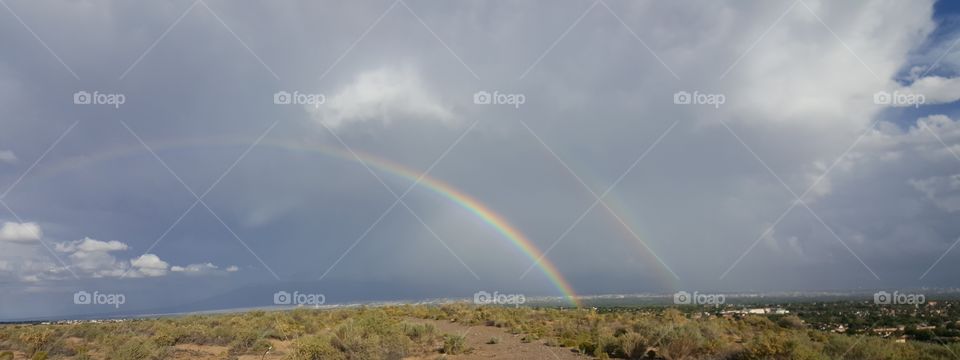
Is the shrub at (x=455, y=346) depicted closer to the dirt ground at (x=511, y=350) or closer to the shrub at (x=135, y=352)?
the dirt ground at (x=511, y=350)

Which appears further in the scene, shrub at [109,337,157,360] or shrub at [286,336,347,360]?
shrub at [109,337,157,360]

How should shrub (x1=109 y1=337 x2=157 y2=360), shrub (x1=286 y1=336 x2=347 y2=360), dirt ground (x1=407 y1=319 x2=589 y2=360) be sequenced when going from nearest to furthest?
shrub (x1=286 y1=336 x2=347 y2=360)
shrub (x1=109 y1=337 x2=157 y2=360)
dirt ground (x1=407 y1=319 x2=589 y2=360)

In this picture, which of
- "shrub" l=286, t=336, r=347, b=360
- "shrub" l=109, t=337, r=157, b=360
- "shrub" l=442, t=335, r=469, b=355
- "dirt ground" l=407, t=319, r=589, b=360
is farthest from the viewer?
"shrub" l=442, t=335, r=469, b=355

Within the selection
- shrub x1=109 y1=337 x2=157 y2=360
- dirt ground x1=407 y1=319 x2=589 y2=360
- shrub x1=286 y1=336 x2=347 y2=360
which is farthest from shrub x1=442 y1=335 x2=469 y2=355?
shrub x1=109 y1=337 x2=157 y2=360

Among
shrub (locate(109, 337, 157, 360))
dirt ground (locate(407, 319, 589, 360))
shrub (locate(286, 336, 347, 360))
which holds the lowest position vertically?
dirt ground (locate(407, 319, 589, 360))

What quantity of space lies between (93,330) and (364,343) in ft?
78.3

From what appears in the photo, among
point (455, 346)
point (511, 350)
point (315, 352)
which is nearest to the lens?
point (315, 352)

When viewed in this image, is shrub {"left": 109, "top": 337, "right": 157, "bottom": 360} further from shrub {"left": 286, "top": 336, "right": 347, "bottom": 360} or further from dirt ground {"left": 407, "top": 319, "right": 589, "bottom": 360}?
dirt ground {"left": 407, "top": 319, "right": 589, "bottom": 360}

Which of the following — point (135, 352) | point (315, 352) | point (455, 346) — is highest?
point (135, 352)

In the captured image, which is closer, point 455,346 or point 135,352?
point 135,352

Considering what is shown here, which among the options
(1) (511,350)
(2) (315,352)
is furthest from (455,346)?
(2) (315,352)

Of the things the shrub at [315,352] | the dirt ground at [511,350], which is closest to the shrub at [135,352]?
the shrub at [315,352]

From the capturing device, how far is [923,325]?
92.5 ft

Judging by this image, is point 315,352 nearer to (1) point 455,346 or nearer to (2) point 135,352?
(1) point 455,346
